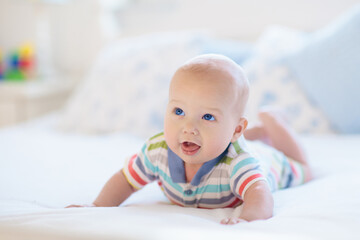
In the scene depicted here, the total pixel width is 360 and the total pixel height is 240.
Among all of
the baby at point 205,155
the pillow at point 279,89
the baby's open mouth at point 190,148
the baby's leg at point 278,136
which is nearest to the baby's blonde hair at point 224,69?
the baby at point 205,155

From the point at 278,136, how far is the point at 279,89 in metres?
0.60

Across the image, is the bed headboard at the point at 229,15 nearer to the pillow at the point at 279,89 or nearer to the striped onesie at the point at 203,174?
the pillow at the point at 279,89

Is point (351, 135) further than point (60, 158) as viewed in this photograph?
Yes

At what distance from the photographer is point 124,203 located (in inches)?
38.6

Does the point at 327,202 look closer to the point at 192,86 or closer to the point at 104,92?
the point at 192,86

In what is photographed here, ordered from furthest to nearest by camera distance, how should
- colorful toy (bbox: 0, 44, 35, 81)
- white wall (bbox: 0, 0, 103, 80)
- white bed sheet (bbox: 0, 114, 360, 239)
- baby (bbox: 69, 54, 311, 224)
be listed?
1. white wall (bbox: 0, 0, 103, 80)
2. colorful toy (bbox: 0, 44, 35, 81)
3. baby (bbox: 69, 54, 311, 224)
4. white bed sheet (bbox: 0, 114, 360, 239)

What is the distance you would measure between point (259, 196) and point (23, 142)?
3.62 ft

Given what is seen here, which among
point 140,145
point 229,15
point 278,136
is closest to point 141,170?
point 278,136

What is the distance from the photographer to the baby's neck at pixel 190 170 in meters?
0.90

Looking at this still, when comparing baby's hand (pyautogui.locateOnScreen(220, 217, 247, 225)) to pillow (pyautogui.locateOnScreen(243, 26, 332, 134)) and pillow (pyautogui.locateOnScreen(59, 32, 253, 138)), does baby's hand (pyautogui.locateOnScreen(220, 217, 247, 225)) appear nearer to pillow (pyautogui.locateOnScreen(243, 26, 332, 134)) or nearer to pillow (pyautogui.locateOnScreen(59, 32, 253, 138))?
pillow (pyautogui.locateOnScreen(243, 26, 332, 134))

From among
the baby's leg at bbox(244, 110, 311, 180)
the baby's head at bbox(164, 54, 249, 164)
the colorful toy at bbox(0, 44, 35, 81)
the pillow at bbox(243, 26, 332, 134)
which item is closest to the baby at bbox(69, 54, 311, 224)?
the baby's head at bbox(164, 54, 249, 164)

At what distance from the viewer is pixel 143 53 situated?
1987mm

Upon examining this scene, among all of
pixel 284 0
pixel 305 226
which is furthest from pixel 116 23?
pixel 305 226

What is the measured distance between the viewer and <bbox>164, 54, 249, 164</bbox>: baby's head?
790 mm
